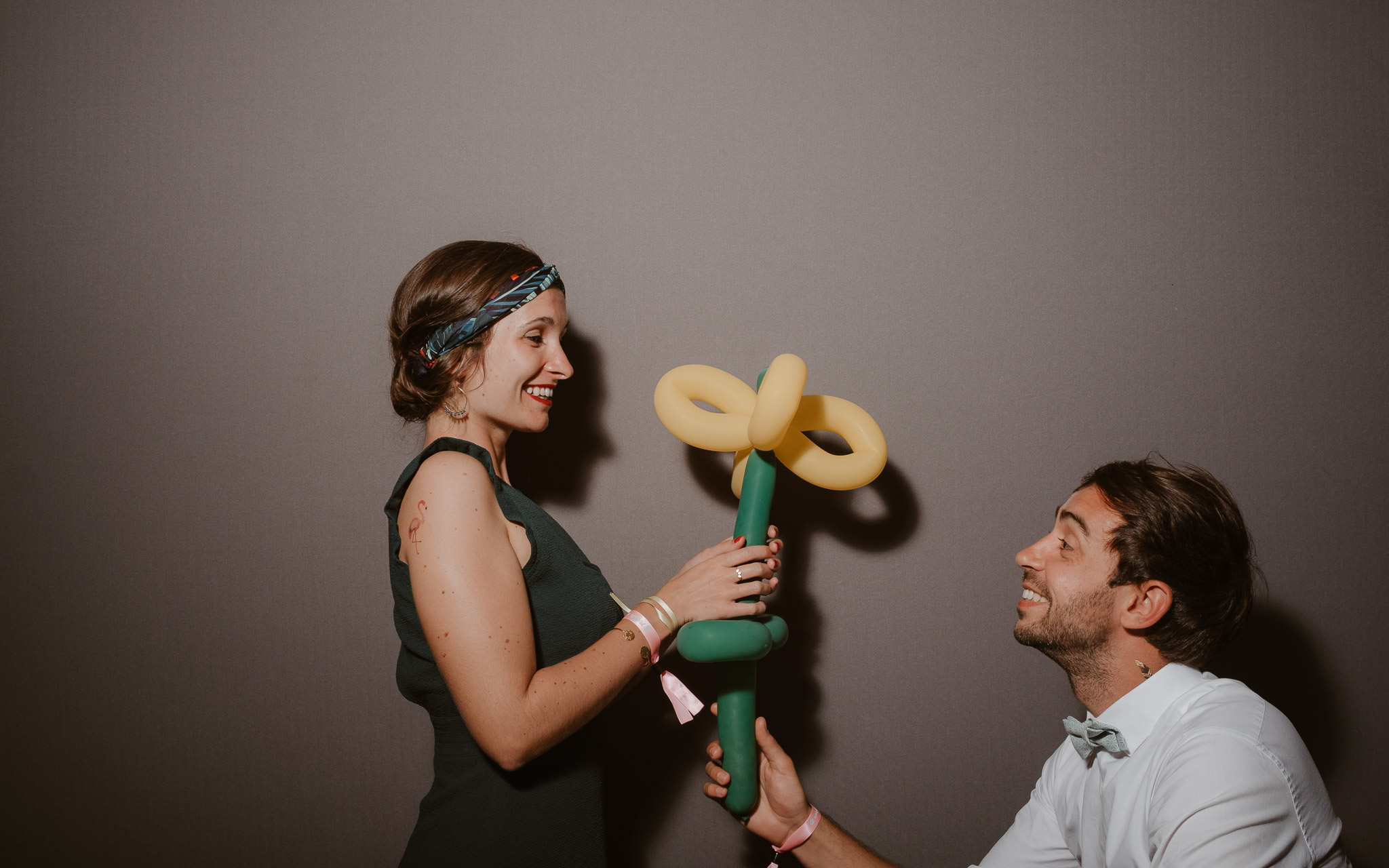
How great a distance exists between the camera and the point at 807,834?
4.65 feet

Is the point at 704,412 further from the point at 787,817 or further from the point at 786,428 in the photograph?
Result: the point at 787,817

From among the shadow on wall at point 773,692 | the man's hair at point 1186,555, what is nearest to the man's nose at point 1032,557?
the man's hair at point 1186,555

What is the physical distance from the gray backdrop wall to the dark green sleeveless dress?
447 mm

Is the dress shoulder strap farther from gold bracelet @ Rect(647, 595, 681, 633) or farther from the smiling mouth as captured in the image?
gold bracelet @ Rect(647, 595, 681, 633)

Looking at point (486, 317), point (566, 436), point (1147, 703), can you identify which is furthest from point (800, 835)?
point (486, 317)

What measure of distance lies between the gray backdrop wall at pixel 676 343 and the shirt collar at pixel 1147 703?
1.52 ft

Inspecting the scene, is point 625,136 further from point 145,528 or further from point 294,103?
point 145,528

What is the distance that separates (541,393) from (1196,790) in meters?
1.19

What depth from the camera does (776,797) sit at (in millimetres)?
1414

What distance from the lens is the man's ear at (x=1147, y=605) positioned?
1225mm

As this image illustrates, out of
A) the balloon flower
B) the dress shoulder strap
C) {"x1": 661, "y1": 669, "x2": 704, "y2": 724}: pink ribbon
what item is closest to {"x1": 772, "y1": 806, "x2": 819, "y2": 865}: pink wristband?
the balloon flower

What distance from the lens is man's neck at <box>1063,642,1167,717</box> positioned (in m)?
1.26

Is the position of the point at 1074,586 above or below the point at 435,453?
below

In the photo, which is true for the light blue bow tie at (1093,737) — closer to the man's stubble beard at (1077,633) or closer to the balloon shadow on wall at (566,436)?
the man's stubble beard at (1077,633)
